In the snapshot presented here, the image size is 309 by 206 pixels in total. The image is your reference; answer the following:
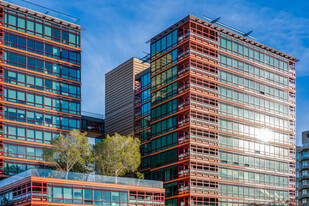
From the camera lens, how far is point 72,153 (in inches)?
2586

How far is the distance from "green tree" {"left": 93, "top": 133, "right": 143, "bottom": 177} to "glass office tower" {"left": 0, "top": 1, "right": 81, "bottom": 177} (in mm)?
11611

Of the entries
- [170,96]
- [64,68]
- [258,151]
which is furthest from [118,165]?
[258,151]

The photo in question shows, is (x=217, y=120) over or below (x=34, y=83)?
below

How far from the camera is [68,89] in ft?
264

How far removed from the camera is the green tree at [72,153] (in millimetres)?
65875

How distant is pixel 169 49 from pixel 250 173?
85.1 feet

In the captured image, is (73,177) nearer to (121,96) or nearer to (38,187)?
(38,187)

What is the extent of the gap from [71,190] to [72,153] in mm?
7426

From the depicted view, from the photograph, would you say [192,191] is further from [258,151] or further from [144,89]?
[144,89]

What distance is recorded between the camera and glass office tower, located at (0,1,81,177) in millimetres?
73312

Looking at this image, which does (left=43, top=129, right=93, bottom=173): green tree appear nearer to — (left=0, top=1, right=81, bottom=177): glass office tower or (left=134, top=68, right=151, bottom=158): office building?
(left=0, top=1, right=81, bottom=177): glass office tower

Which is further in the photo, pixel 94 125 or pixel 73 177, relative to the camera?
pixel 94 125

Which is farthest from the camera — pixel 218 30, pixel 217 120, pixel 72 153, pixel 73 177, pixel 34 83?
pixel 218 30

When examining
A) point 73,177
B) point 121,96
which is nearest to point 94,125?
point 121,96
